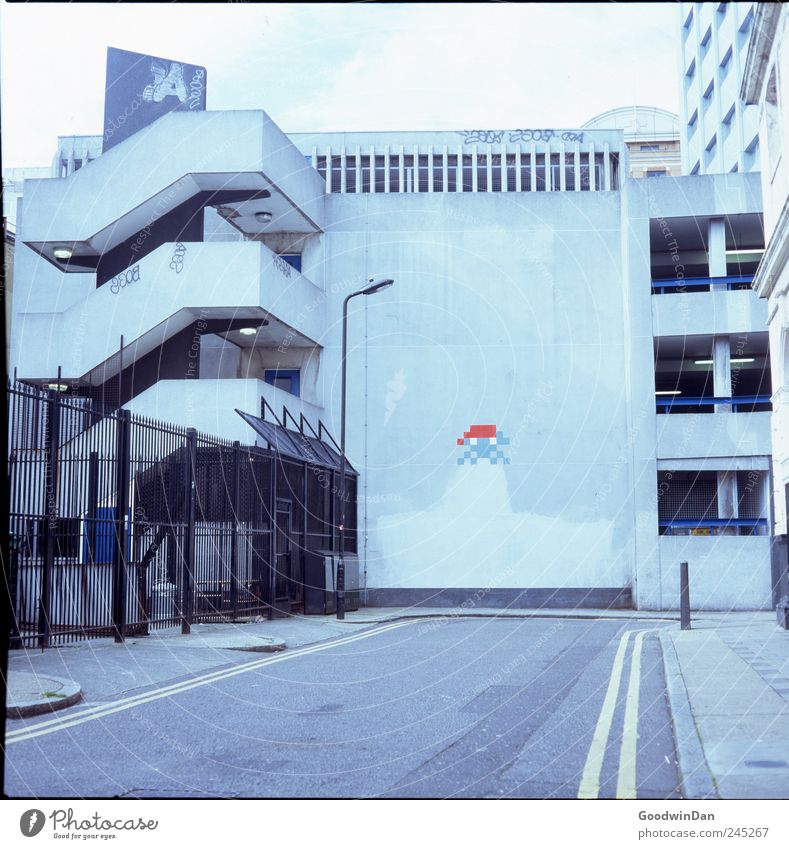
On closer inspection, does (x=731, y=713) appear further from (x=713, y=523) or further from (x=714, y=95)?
(x=714, y=95)

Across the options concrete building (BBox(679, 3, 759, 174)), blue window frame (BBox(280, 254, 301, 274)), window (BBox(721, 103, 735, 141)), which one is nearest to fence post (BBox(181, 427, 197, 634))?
blue window frame (BBox(280, 254, 301, 274))

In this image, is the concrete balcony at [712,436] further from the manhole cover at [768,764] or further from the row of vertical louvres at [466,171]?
the manhole cover at [768,764]

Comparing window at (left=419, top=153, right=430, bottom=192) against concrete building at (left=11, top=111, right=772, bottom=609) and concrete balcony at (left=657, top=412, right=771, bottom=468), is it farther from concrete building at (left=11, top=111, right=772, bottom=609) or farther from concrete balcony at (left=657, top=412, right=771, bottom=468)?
concrete balcony at (left=657, top=412, right=771, bottom=468)

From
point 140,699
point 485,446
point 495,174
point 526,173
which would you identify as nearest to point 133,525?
point 140,699

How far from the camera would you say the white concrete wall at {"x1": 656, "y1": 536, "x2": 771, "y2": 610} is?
29.2 m

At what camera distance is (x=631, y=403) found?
30484 mm

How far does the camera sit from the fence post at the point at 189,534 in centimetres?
1667

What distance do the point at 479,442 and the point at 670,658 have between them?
1756 cm

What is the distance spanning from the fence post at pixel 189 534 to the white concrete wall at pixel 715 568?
646 inches

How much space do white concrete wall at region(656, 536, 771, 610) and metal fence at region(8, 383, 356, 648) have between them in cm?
1145

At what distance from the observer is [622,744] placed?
711 cm

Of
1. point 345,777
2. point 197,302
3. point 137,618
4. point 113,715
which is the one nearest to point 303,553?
point 197,302
